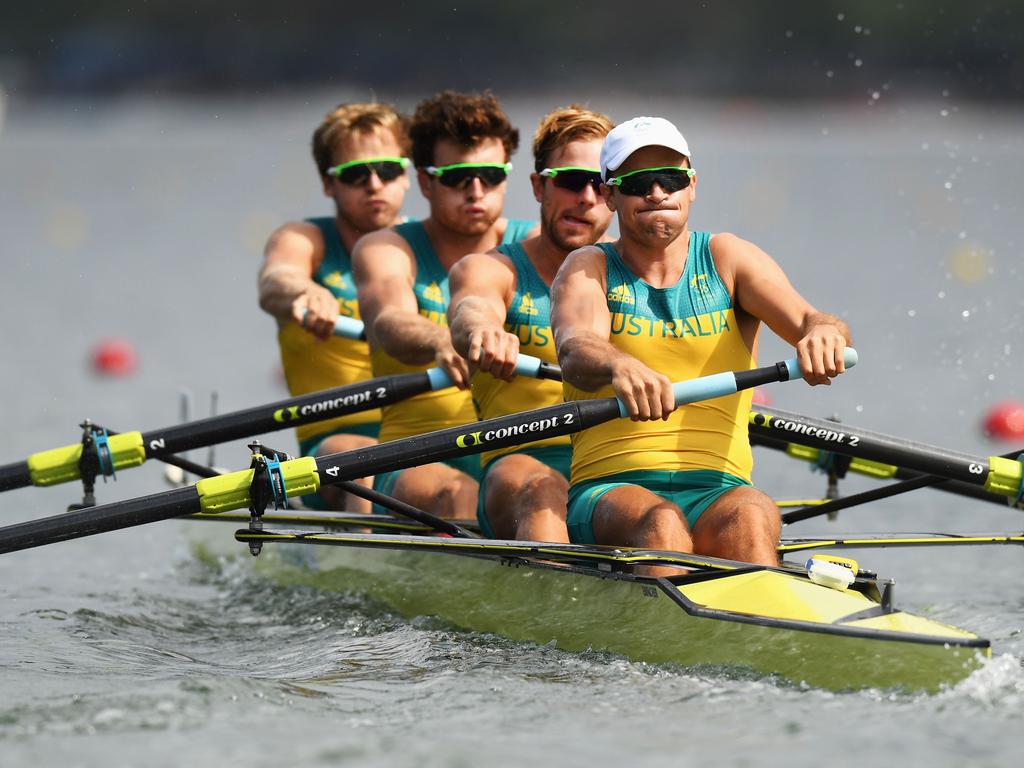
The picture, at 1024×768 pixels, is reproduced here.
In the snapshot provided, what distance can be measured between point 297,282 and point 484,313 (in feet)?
5.82

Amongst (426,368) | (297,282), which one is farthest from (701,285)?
(297,282)

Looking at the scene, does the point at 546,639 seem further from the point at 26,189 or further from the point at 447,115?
the point at 26,189

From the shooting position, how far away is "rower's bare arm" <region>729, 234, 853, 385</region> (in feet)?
16.4

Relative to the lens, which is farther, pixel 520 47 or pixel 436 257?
pixel 520 47

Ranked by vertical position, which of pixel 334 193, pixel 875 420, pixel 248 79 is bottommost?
pixel 875 420

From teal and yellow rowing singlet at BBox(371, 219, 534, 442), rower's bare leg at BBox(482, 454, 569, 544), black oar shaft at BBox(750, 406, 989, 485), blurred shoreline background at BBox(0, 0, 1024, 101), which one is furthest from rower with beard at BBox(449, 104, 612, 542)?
blurred shoreline background at BBox(0, 0, 1024, 101)

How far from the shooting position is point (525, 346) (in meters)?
5.97

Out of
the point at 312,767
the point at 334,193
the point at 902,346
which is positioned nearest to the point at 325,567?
the point at 334,193

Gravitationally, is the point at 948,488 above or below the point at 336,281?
below

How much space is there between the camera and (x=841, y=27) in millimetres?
54281

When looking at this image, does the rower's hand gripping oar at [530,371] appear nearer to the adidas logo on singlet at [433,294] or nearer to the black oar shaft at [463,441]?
the black oar shaft at [463,441]

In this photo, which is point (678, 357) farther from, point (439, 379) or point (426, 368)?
point (426, 368)

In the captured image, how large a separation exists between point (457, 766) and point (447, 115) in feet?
10.5

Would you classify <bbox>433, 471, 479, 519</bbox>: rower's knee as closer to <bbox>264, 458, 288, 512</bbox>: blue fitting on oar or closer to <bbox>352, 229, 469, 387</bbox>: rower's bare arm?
<bbox>352, 229, 469, 387</bbox>: rower's bare arm
